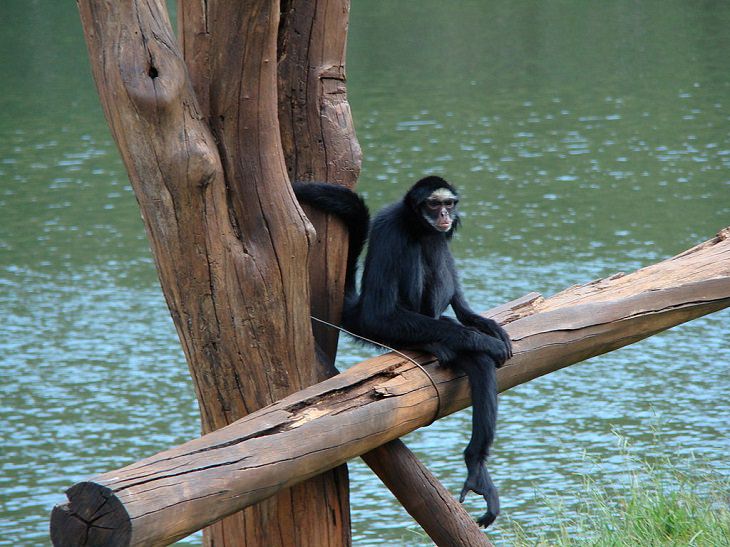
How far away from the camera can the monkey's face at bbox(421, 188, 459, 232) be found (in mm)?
4352

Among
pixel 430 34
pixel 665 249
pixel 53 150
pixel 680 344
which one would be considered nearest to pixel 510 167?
pixel 665 249

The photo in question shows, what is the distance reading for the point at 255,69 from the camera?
3506mm

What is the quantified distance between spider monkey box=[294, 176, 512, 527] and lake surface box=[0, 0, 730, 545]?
7.09ft

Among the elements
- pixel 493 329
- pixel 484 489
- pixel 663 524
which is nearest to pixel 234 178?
pixel 493 329

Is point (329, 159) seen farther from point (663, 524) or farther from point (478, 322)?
point (663, 524)

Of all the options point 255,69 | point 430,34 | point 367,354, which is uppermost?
point 255,69

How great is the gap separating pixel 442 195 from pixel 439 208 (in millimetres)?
55

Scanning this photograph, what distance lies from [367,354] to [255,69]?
6980 millimetres

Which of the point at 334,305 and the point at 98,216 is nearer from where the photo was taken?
the point at 334,305

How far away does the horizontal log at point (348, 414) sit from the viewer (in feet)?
9.01

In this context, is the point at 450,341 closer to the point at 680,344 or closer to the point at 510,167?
the point at 680,344

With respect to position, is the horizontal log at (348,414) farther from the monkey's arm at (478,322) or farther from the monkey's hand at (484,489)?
the monkey's hand at (484,489)

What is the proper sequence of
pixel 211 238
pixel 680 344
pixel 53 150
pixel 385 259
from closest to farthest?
pixel 211 238, pixel 385 259, pixel 680 344, pixel 53 150

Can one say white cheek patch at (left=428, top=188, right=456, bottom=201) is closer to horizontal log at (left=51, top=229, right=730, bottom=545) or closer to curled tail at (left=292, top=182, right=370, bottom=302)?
curled tail at (left=292, top=182, right=370, bottom=302)
